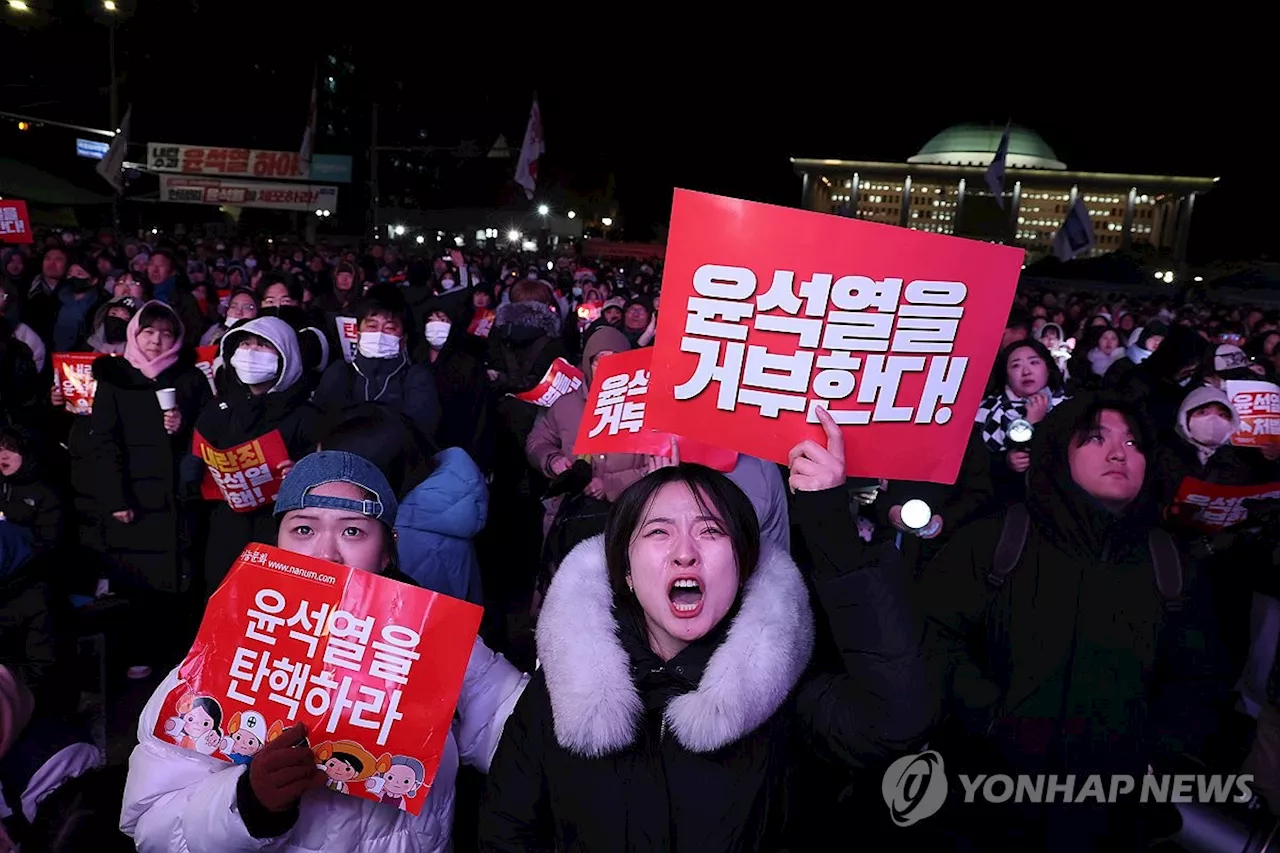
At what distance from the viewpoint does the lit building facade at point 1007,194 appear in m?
70.4

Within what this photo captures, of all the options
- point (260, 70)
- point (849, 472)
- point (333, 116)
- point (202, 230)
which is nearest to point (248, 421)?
point (849, 472)

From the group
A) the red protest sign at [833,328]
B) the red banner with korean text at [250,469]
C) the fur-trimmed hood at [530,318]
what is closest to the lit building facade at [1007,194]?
the fur-trimmed hood at [530,318]

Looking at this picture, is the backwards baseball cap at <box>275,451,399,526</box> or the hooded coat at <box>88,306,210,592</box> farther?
the hooded coat at <box>88,306,210,592</box>

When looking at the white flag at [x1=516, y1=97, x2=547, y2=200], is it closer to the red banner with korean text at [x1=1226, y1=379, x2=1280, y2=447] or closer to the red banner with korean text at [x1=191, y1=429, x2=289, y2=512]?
the red banner with korean text at [x1=1226, y1=379, x2=1280, y2=447]

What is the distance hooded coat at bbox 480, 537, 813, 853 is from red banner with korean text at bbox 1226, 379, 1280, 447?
3919 mm

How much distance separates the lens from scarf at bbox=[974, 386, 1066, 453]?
5.02 meters

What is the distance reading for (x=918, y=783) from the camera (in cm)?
289

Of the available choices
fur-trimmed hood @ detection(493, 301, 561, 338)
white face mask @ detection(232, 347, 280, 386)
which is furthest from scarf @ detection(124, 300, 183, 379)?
fur-trimmed hood @ detection(493, 301, 561, 338)

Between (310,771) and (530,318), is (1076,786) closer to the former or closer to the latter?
(310,771)

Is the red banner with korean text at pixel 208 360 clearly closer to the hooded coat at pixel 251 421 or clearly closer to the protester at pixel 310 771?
the hooded coat at pixel 251 421

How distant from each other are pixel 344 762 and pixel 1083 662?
1.89 metres

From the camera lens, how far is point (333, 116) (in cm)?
4300

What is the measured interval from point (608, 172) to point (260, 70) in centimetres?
3333

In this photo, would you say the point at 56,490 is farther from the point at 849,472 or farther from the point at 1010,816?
the point at 1010,816
